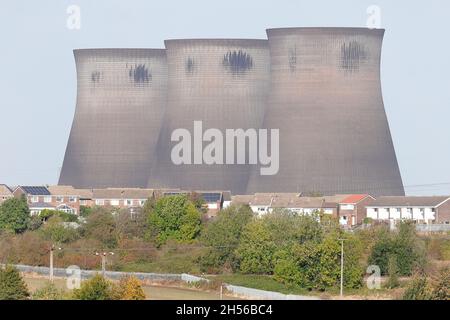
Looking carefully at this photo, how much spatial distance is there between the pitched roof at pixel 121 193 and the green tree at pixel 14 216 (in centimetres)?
1196

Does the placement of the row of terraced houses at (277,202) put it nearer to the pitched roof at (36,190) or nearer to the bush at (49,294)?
the pitched roof at (36,190)

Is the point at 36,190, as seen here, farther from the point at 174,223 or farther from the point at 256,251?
the point at 256,251

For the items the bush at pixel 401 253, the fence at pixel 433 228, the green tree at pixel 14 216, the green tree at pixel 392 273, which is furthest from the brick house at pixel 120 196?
the green tree at pixel 392 273

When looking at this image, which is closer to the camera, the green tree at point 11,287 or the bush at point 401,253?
the green tree at point 11,287

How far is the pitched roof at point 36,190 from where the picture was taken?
212 ft

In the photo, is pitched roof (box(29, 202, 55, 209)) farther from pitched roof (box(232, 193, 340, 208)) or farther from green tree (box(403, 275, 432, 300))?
green tree (box(403, 275, 432, 300))

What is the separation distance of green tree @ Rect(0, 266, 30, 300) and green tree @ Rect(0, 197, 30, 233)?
1940 cm

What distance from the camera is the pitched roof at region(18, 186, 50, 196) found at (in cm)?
6456

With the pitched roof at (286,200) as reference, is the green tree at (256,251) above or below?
below

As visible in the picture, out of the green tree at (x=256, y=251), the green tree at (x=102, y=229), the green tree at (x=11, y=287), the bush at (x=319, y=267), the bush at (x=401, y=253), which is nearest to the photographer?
the green tree at (x=11, y=287)

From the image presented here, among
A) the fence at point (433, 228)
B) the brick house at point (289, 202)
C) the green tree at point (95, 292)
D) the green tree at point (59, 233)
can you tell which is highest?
the brick house at point (289, 202)

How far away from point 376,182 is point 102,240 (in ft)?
67.7

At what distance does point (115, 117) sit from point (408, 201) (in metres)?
17.0

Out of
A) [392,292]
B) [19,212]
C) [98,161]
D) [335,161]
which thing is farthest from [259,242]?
[98,161]
